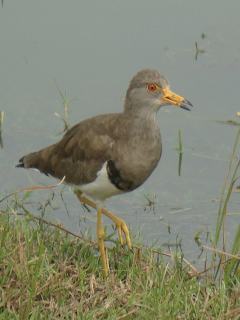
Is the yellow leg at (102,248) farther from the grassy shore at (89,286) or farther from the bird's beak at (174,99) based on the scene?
the bird's beak at (174,99)

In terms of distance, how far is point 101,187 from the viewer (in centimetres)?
586

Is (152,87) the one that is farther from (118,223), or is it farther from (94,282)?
(94,282)

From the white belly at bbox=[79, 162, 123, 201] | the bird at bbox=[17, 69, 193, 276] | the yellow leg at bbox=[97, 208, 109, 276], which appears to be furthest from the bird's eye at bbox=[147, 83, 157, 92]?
the yellow leg at bbox=[97, 208, 109, 276]

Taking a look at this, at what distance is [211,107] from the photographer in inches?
328

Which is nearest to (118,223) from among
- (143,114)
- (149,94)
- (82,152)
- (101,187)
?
(101,187)

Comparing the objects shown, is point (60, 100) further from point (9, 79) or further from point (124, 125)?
point (124, 125)

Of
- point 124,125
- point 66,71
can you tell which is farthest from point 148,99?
point 66,71

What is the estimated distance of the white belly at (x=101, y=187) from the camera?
5805mm

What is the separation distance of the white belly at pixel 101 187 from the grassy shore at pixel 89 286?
1.36 ft

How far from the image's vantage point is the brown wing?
5852 mm

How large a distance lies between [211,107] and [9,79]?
192 cm

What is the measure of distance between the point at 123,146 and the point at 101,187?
29 cm

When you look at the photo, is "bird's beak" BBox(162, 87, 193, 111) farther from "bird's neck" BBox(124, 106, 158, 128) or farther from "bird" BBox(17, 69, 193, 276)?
"bird's neck" BBox(124, 106, 158, 128)

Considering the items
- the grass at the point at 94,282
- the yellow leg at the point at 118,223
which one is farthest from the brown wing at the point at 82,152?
the grass at the point at 94,282
